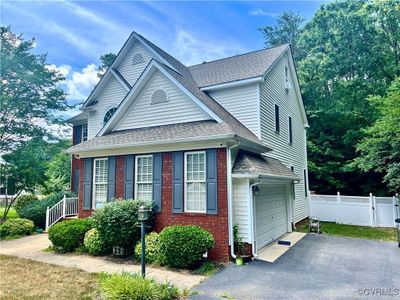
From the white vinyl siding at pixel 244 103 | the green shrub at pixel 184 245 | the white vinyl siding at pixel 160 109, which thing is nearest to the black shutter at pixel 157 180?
the white vinyl siding at pixel 160 109

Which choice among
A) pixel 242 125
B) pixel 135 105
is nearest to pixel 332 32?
pixel 242 125

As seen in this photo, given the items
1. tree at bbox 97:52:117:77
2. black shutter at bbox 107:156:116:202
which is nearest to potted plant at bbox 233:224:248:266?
black shutter at bbox 107:156:116:202

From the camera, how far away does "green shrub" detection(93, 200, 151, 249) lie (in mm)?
8955

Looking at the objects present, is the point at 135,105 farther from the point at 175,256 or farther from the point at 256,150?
the point at 175,256

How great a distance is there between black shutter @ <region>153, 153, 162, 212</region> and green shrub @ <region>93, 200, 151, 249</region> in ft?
→ 2.37

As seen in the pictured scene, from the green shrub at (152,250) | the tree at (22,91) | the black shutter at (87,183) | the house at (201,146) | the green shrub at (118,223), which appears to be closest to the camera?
the green shrub at (152,250)

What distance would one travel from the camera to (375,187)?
19.3 metres

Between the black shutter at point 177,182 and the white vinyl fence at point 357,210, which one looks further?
the white vinyl fence at point 357,210

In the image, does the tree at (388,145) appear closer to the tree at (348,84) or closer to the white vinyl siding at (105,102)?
the tree at (348,84)

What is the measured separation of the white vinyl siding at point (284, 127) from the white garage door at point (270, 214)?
69.4 inches

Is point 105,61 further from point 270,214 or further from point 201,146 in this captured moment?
point 270,214

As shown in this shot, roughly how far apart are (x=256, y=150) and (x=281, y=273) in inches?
186

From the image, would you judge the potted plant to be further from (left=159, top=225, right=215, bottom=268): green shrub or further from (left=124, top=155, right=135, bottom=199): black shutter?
(left=124, top=155, right=135, bottom=199): black shutter

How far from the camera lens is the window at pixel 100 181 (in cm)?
1103
